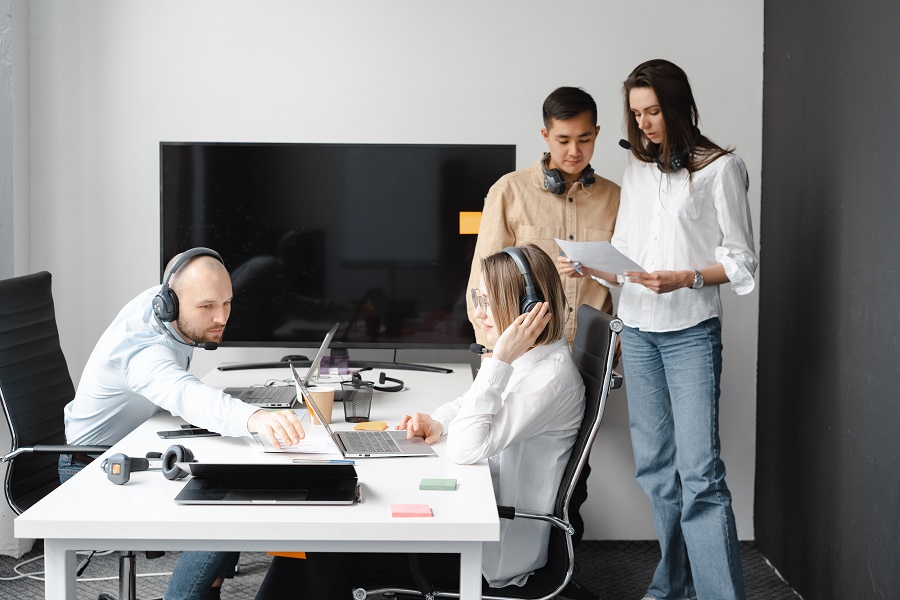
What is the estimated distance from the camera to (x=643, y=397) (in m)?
2.86

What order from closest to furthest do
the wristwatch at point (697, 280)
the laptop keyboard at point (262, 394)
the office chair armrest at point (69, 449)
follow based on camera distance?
the office chair armrest at point (69, 449) < the laptop keyboard at point (262, 394) < the wristwatch at point (697, 280)

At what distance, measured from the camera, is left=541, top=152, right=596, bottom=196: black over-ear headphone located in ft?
9.93

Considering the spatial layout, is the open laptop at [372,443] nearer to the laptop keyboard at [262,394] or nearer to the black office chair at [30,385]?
the laptop keyboard at [262,394]

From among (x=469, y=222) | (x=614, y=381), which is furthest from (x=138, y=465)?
(x=469, y=222)

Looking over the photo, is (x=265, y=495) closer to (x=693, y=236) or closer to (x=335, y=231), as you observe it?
(x=693, y=236)

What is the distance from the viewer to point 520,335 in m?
1.99

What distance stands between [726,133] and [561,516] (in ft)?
6.89

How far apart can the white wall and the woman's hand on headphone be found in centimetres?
172

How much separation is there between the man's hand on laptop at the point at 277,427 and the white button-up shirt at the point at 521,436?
0.32 m

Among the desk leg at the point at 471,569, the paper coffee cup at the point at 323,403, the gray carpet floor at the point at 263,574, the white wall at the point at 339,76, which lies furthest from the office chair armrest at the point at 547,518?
the white wall at the point at 339,76

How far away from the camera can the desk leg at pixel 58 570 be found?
1.52 meters

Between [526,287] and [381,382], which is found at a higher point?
[526,287]

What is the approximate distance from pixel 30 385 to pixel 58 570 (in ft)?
4.13

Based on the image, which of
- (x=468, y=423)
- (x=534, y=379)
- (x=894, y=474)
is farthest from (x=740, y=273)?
(x=468, y=423)
